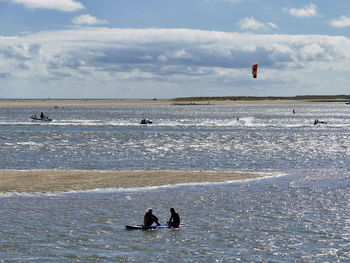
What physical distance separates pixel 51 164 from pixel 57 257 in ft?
85.5

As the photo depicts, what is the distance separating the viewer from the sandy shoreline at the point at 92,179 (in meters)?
31.8

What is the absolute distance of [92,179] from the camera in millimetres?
35062

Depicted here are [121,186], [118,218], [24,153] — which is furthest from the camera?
[24,153]

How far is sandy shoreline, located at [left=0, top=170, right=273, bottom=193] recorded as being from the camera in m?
31.8

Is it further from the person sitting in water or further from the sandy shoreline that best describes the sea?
the sandy shoreline

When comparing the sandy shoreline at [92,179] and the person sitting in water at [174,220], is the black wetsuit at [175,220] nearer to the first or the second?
the person sitting in water at [174,220]

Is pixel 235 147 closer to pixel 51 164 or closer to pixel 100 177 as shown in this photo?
pixel 51 164

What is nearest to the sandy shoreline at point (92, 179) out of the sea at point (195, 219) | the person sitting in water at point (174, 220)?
the sea at point (195, 219)

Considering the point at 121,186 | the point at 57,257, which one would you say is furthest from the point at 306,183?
the point at 57,257

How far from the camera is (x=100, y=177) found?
36.0 metres

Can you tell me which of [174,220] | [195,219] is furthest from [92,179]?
[174,220]

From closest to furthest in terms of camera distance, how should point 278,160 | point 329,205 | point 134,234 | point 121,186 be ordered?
1. point 134,234
2. point 329,205
3. point 121,186
4. point 278,160

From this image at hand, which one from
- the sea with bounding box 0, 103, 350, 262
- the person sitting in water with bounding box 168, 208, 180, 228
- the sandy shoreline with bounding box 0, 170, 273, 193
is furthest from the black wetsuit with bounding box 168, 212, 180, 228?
the sandy shoreline with bounding box 0, 170, 273, 193

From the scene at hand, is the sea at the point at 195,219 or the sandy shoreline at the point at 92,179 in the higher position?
the sandy shoreline at the point at 92,179
